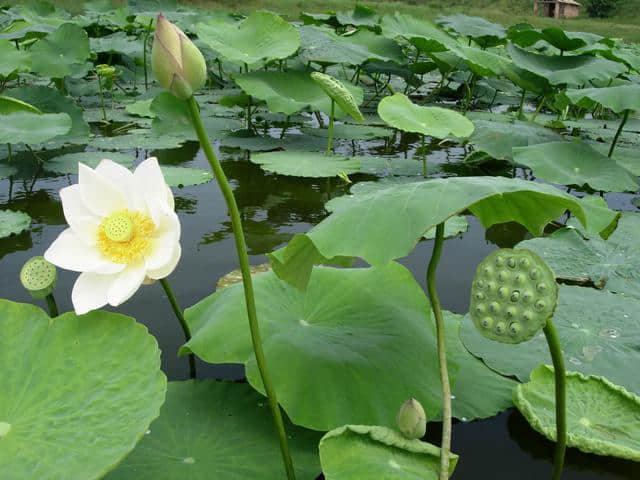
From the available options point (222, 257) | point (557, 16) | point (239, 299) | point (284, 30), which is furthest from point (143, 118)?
point (557, 16)

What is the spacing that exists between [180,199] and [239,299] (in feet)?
4.43

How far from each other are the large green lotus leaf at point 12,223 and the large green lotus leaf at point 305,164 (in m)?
0.96

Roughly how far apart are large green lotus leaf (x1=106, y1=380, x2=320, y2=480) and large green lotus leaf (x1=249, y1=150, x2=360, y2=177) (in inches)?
59.1

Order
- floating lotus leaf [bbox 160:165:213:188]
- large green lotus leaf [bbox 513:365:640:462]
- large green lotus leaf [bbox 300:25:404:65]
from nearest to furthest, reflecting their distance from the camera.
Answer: large green lotus leaf [bbox 513:365:640:462] < floating lotus leaf [bbox 160:165:213:188] < large green lotus leaf [bbox 300:25:404:65]

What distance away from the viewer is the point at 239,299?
3.73ft

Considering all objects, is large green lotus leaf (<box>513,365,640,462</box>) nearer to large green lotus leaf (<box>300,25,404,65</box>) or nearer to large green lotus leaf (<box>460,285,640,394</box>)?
large green lotus leaf (<box>460,285,640,394</box>)

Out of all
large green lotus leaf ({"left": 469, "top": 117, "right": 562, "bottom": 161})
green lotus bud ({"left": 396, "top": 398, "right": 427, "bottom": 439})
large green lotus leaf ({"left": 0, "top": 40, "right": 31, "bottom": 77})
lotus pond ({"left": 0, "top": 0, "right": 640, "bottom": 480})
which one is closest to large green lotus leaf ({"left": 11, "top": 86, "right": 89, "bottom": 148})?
large green lotus leaf ({"left": 0, "top": 40, "right": 31, "bottom": 77})

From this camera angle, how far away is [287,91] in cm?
316

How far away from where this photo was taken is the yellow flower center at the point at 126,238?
76cm

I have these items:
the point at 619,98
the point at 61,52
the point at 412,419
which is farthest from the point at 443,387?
the point at 61,52

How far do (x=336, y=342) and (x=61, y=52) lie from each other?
3.52 meters

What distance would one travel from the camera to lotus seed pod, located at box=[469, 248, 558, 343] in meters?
0.66

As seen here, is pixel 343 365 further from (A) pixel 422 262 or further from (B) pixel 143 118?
(B) pixel 143 118

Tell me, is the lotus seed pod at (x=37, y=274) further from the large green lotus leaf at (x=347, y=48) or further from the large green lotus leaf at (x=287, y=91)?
the large green lotus leaf at (x=347, y=48)
